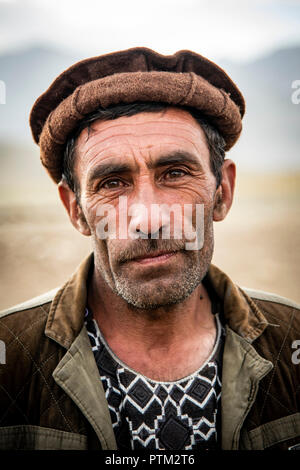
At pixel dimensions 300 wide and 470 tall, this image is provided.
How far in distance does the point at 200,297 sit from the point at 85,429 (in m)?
0.97

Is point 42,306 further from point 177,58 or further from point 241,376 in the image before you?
point 177,58

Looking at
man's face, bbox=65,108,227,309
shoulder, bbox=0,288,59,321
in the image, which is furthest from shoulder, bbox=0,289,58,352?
man's face, bbox=65,108,227,309

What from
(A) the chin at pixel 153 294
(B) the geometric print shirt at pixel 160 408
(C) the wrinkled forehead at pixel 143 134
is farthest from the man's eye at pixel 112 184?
(B) the geometric print shirt at pixel 160 408

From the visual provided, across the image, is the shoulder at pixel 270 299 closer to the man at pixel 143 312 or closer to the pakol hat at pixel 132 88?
the man at pixel 143 312

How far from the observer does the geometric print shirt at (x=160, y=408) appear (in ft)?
5.87

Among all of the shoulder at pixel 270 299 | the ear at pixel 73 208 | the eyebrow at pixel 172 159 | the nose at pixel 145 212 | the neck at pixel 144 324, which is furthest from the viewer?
the shoulder at pixel 270 299

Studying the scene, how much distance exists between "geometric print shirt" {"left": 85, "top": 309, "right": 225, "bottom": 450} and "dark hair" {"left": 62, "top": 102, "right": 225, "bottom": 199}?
3.43 feet

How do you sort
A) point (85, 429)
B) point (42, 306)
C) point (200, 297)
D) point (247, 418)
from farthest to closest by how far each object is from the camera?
point (200, 297) < point (42, 306) < point (247, 418) < point (85, 429)

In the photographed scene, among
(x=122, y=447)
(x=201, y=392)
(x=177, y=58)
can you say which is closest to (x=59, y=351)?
(x=122, y=447)

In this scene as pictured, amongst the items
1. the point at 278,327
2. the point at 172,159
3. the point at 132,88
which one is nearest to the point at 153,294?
the point at 172,159

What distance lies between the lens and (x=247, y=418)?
6.10 feet

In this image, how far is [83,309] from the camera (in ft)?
6.60

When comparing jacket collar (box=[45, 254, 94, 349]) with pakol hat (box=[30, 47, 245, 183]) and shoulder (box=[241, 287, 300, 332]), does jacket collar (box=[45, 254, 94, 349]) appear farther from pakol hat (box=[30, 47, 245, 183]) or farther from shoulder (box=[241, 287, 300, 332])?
shoulder (box=[241, 287, 300, 332])

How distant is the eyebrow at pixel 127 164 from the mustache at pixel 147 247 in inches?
15.1
